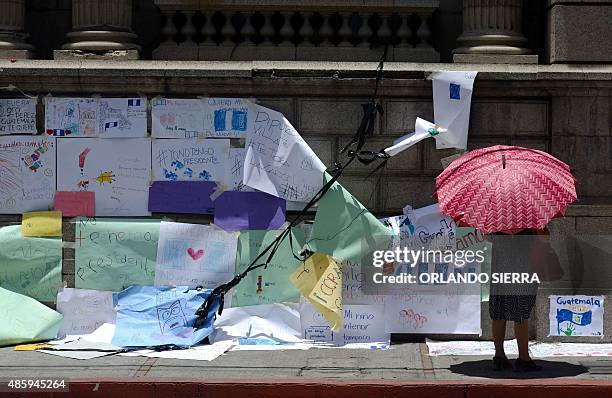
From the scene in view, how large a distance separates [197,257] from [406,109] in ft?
8.37

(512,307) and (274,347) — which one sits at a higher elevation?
(512,307)

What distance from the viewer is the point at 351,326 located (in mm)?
11703

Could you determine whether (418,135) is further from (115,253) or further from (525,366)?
(115,253)

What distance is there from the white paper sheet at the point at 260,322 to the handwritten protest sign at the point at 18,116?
274cm

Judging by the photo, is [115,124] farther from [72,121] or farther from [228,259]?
[228,259]

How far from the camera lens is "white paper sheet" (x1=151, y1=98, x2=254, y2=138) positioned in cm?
1192

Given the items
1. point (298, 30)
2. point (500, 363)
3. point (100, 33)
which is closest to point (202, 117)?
point (100, 33)

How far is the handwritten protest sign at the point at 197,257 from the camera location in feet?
39.0

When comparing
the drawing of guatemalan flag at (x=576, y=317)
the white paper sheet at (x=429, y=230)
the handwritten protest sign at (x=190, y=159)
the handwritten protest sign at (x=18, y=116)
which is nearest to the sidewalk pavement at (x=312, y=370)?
the drawing of guatemalan flag at (x=576, y=317)

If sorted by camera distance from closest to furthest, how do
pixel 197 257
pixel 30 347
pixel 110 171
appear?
1. pixel 30 347
2. pixel 197 257
3. pixel 110 171

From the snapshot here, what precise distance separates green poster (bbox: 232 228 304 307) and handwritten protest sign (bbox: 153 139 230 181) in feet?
2.32

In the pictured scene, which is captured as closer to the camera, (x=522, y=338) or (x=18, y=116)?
(x=522, y=338)

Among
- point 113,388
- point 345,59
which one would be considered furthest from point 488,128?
point 113,388

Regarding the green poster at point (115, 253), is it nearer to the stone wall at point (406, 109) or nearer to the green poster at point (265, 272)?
the stone wall at point (406, 109)
